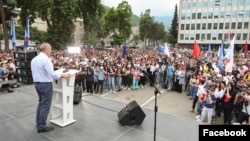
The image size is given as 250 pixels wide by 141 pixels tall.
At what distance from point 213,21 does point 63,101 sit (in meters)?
53.6

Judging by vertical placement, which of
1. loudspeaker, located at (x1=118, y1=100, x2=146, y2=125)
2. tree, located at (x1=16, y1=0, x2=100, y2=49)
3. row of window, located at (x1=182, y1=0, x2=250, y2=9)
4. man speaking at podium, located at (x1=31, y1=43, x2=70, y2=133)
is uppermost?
row of window, located at (x1=182, y1=0, x2=250, y2=9)

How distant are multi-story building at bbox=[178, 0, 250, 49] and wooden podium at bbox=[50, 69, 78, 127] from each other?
4864 cm

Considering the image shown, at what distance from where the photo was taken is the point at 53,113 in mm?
4137

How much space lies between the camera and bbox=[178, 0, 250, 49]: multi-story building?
47.4m

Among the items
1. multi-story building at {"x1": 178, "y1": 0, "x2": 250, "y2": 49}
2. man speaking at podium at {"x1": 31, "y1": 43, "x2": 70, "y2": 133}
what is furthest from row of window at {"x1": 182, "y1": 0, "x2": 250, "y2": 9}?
man speaking at podium at {"x1": 31, "y1": 43, "x2": 70, "y2": 133}

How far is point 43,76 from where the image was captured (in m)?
3.49

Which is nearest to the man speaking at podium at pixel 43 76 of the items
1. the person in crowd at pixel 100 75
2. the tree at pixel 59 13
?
the person in crowd at pixel 100 75

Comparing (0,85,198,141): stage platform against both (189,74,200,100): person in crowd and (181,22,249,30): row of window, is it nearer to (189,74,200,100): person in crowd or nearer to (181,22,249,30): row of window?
(189,74,200,100): person in crowd

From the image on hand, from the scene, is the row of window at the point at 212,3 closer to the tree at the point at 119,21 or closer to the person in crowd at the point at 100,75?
the tree at the point at 119,21

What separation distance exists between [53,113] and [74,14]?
802 inches

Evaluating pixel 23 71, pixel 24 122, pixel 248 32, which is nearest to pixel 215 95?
pixel 24 122

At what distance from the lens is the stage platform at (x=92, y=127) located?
3.62m

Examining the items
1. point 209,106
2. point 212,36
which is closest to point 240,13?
point 212,36

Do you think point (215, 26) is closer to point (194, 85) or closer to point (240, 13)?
point (240, 13)
